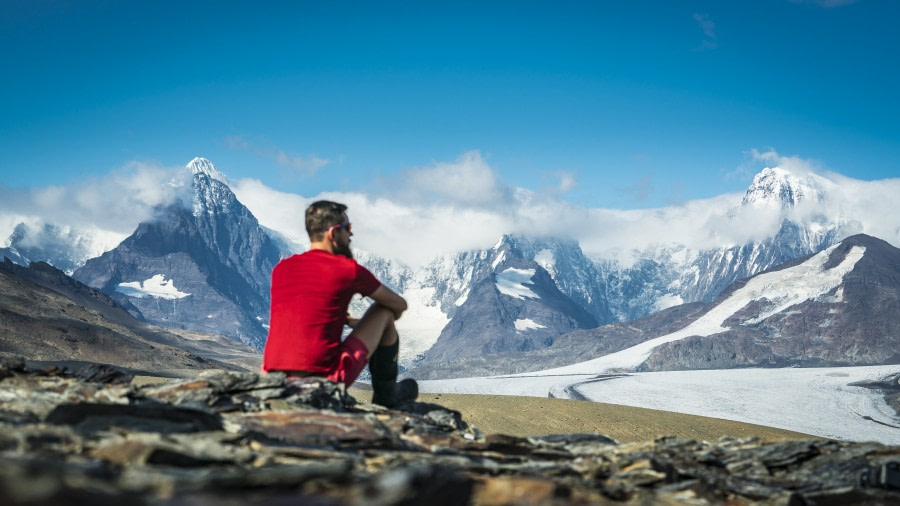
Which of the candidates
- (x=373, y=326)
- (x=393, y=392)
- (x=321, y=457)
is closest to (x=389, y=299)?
(x=373, y=326)

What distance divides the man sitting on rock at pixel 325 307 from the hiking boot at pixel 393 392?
0.83m

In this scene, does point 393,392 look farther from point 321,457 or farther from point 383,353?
point 321,457

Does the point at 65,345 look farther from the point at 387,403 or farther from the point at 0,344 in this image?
the point at 387,403

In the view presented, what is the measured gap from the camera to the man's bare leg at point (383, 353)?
944cm

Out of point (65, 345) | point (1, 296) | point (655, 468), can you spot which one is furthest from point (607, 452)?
point (1, 296)

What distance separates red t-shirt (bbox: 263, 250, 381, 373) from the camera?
8859 mm

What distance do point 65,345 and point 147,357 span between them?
12088 millimetres

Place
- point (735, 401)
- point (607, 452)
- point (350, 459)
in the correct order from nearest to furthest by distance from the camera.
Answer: point (350, 459)
point (607, 452)
point (735, 401)

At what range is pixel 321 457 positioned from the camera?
664 cm

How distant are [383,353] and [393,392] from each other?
0.90 m

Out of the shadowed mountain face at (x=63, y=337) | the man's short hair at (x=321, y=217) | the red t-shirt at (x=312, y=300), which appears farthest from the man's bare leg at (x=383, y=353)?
the shadowed mountain face at (x=63, y=337)

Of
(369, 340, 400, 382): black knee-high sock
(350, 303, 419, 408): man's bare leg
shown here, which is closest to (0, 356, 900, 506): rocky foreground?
Result: (350, 303, 419, 408): man's bare leg

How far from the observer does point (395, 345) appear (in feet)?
33.1

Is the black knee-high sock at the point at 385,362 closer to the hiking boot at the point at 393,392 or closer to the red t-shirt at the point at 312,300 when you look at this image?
the hiking boot at the point at 393,392
